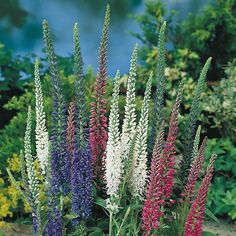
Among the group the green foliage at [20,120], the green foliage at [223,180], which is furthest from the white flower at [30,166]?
the green foliage at [223,180]

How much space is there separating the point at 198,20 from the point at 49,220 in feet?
17.3

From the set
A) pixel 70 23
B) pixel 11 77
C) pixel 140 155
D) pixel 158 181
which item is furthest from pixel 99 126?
pixel 70 23

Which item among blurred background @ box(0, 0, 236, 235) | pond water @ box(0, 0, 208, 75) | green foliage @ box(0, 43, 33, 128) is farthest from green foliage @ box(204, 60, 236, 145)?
pond water @ box(0, 0, 208, 75)

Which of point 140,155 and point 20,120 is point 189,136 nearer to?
point 140,155

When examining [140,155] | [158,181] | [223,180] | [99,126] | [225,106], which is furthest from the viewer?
[225,106]

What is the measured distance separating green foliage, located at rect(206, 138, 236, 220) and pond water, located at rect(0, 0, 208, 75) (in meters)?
5.71

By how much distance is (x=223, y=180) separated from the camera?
6301 millimetres

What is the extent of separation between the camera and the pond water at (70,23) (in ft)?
A: 42.3

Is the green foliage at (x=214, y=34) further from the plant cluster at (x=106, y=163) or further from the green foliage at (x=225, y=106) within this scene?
the plant cluster at (x=106, y=163)

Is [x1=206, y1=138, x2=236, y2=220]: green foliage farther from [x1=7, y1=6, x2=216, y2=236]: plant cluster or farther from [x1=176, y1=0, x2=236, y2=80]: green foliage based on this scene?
[x1=7, y1=6, x2=216, y2=236]: plant cluster

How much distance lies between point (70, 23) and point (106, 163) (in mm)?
11760

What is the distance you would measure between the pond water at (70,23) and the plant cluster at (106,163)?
8.40 meters

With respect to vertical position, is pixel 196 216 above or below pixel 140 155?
below

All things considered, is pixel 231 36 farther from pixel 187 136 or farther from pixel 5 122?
pixel 187 136
